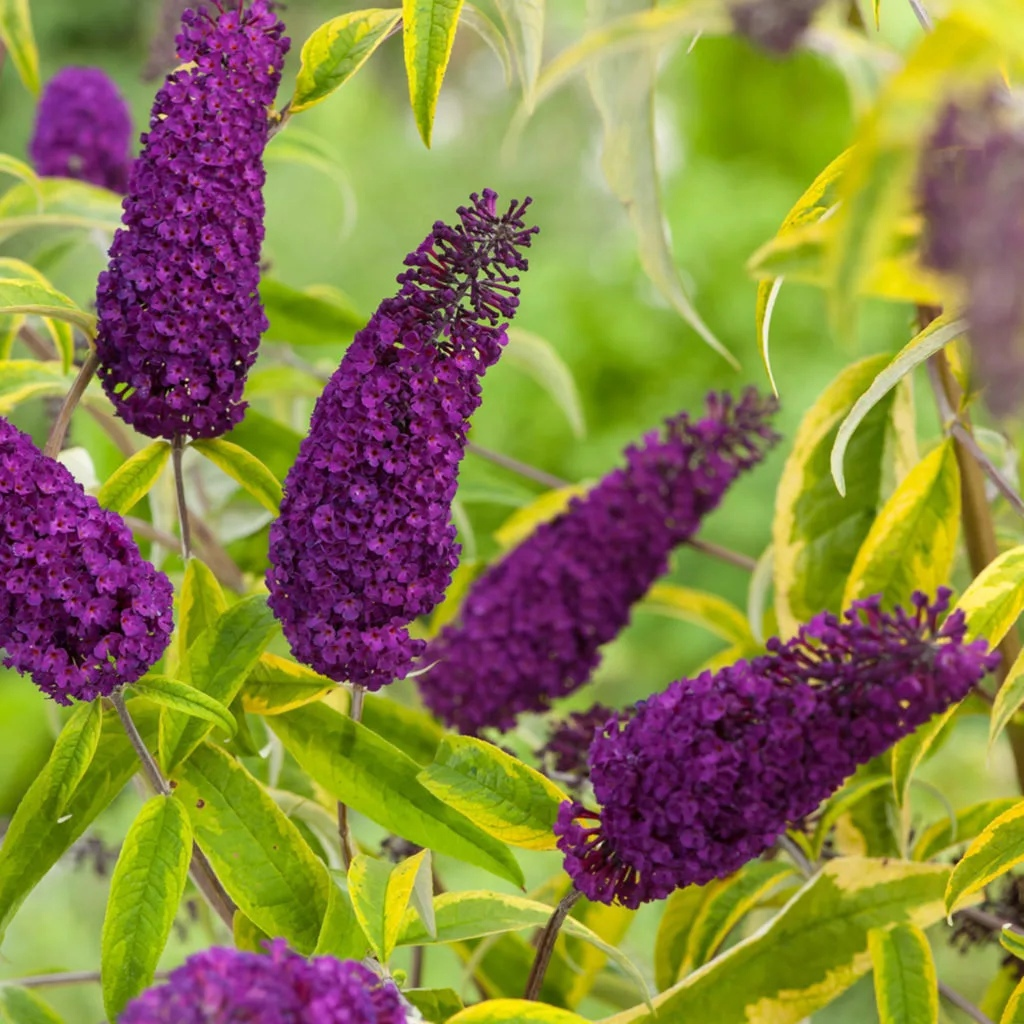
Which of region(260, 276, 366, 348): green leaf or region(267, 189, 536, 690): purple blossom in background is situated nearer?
region(267, 189, 536, 690): purple blossom in background

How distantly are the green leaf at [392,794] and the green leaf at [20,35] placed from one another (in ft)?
1.11

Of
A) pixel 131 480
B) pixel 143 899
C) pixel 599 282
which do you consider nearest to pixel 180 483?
pixel 131 480

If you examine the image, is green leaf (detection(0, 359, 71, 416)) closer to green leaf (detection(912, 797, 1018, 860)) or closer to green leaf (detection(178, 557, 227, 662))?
green leaf (detection(178, 557, 227, 662))

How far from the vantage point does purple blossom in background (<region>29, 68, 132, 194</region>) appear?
630 mm

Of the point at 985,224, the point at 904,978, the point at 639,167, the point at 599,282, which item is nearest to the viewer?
the point at 985,224

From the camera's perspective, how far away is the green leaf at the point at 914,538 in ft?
1.55

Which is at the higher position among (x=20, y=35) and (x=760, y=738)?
(x=20, y=35)

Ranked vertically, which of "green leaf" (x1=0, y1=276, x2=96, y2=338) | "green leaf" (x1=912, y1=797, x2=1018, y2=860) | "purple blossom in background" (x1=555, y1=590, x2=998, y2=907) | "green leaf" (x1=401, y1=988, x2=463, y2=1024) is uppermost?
"green leaf" (x1=0, y1=276, x2=96, y2=338)

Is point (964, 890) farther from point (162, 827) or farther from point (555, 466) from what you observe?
point (555, 466)

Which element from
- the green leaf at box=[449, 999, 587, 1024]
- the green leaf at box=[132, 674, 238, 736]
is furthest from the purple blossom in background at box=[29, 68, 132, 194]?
the green leaf at box=[449, 999, 587, 1024]

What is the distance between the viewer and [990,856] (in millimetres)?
384

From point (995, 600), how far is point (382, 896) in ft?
0.67

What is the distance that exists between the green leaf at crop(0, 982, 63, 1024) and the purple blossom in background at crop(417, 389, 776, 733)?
0.60ft

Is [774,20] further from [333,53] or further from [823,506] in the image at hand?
[823,506]
